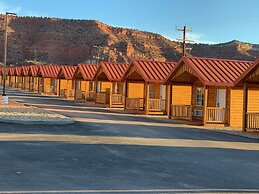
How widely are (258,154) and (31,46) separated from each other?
13440cm

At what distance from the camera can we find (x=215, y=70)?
2439 cm

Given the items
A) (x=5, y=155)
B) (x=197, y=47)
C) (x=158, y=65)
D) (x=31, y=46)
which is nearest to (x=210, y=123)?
(x=158, y=65)

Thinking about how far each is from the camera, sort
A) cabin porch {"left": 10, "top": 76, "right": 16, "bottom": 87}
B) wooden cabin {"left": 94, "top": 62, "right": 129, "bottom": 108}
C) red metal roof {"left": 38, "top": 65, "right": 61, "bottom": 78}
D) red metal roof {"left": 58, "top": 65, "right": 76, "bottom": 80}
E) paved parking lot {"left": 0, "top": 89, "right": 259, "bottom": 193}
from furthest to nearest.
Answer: cabin porch {"left": 10, "top": 76, "right": 16, "bottom": 87} → red metal roof {"left": 38, "top": 65, "right": 61, "bottom": 78} → red metal roof {"left": 58, "top": 65, "right": 76, "bottom": 80} → wooden cabin {"left": 94, "top": 62, "right": 129, "bottom": 108} → paved parking lot {"left": 0, "top": 89, "right": 259, "bottom": 193}

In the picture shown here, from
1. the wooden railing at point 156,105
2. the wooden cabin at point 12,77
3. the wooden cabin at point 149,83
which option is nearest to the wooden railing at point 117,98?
the wooden cabin at point 149,83

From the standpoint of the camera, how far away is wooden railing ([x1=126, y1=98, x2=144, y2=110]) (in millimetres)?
32812

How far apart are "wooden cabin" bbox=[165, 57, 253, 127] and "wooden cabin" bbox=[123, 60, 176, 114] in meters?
1.92

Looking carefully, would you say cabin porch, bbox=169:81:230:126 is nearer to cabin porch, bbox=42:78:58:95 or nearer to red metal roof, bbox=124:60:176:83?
red metal roof, bbox=124:60:176:83

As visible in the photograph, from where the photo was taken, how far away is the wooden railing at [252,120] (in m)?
21.0

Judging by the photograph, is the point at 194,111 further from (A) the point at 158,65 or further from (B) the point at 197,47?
(B) the point at 197,47

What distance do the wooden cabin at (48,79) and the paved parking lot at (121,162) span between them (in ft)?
137

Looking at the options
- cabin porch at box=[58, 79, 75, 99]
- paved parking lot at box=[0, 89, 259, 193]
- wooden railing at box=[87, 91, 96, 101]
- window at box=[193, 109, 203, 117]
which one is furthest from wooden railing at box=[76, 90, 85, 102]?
paved parking lot at box=[0, 89, 259, 193]

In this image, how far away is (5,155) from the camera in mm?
10922

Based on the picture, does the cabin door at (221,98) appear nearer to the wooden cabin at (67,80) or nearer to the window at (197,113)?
the window at (197,113)

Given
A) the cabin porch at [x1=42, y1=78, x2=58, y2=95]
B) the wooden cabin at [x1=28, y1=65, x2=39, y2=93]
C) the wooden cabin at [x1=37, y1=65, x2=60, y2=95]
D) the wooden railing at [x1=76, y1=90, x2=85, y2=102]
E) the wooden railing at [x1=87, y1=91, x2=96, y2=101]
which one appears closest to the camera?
the wooden railing at [x1=87, y1=91, x2=96, y2=101]
